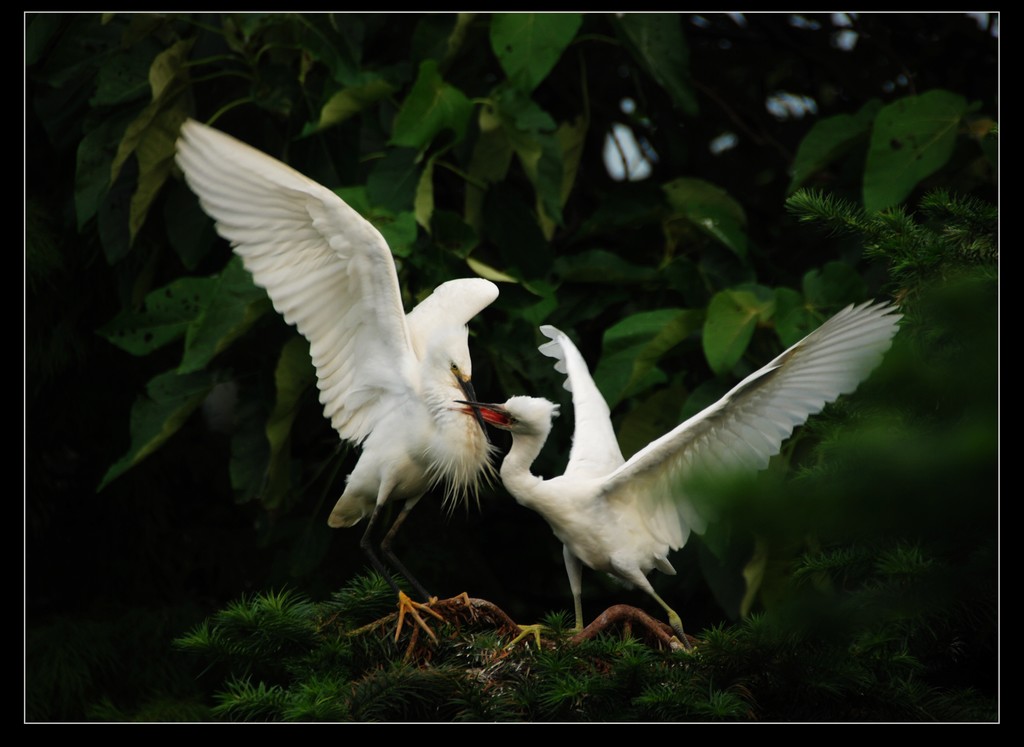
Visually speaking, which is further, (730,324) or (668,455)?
(730,324)

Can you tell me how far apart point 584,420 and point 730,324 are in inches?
13.8

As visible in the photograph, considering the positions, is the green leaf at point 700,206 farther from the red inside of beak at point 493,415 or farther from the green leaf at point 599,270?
the red inside of beak at point 493,415

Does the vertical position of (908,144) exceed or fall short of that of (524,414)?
it exceeds it

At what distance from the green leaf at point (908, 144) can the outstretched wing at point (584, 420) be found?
66 cm

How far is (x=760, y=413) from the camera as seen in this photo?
67.7 inches

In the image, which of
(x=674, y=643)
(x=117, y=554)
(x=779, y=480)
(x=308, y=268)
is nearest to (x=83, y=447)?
(x=117, y=554)

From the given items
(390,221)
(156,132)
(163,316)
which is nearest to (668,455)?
(390,221)

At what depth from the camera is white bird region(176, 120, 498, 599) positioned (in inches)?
73.0

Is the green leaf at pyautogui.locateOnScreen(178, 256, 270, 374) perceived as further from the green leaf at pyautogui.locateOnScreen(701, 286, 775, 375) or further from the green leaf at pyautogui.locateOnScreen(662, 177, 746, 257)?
the green leaf at pyautogui.locateOnScreen(662, 177, 746, 257)

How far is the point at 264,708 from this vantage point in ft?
4.45

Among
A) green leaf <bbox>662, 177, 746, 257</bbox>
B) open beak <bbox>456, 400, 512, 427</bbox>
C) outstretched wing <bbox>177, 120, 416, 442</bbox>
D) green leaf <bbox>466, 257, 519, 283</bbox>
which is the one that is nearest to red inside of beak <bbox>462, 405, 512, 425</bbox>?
open beak <bbox>456, 400, 512, 427</bbox>

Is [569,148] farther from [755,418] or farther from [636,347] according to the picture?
[755,418]

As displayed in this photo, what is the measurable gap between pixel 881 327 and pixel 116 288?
2.15 meters

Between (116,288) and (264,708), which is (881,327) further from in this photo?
(116,288)
